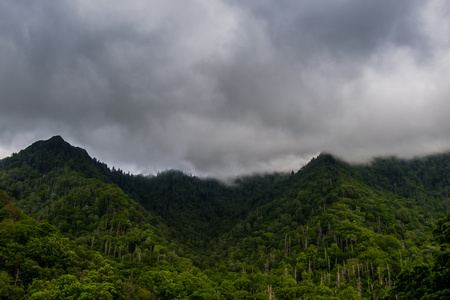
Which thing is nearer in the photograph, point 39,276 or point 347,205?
point 39,276

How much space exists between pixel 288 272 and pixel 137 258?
7027 cm

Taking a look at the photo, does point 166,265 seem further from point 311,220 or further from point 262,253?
point 311,220

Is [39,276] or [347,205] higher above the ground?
[347,205]

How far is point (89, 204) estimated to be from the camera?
191250 millimetres

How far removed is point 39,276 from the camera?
79125mm

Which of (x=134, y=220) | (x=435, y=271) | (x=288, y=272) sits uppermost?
(x=134, y=220)

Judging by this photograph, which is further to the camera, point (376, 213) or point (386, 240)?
point (376, 213)

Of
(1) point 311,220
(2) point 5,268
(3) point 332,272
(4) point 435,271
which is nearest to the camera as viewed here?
(4) point 435,271

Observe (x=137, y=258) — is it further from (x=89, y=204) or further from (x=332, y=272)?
(x=332, y=272)

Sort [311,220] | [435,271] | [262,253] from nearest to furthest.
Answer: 1. [435,271]
2. [262,253]
3. [311,220]

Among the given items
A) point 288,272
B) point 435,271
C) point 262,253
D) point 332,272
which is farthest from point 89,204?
point 435,271

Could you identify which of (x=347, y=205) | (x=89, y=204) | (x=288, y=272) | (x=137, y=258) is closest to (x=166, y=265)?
(x=137, y=258)

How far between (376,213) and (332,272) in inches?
2729

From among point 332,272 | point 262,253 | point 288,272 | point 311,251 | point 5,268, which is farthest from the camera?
point 262,253
